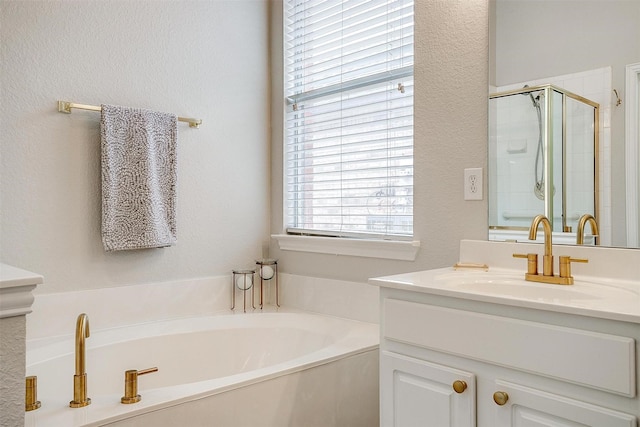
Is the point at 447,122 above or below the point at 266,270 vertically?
above

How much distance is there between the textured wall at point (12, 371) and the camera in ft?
2.78

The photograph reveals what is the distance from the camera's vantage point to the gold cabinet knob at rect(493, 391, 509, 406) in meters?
1.16

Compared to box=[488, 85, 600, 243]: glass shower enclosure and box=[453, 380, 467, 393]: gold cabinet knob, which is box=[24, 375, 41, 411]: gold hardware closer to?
box=[453, 380, 467, 393]: gold cabinet knob

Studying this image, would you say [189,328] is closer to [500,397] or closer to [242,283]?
[242,283]

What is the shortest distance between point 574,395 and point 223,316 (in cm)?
164

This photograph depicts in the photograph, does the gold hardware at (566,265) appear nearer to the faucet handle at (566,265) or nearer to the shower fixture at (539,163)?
the faucet handle at (566,265)

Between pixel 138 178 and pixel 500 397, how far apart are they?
1.67 meters

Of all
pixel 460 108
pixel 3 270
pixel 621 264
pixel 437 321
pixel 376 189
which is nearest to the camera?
pixel 3 270

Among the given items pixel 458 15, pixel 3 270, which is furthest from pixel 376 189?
pixel 3 270

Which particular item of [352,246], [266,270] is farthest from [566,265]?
[266,270]

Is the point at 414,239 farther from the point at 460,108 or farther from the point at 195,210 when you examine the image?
the point at 195,210

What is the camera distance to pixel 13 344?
86 cm


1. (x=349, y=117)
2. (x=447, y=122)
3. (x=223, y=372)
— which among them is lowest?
(x=223, y=372)

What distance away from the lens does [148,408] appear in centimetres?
133
